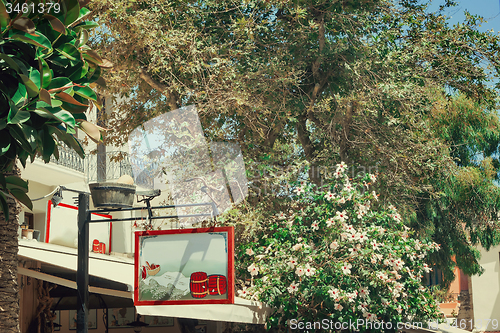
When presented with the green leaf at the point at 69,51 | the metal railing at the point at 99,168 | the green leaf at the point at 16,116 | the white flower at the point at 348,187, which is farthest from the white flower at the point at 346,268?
the metal railing at the point at 99,168

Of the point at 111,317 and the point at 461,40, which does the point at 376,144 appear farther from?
the point at 111,317

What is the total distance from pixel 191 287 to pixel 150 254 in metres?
0.76

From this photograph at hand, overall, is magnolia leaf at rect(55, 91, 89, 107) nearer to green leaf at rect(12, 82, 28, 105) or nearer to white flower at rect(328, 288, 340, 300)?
green leaf at rect(12, 82, 28, 105)

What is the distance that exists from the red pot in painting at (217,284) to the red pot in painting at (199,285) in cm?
6

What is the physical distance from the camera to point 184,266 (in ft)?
22.6

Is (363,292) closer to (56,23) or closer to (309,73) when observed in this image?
(309,73)

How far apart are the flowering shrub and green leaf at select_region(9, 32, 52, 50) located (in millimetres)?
5563

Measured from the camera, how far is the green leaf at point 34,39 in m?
3.29

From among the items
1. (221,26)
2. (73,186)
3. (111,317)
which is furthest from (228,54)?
(111,317)

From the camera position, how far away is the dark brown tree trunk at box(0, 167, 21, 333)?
15.4ft

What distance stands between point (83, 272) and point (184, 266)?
1377 mm

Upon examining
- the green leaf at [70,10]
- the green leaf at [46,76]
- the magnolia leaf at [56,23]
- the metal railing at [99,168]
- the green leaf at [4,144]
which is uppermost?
the metal railing at [99,168]

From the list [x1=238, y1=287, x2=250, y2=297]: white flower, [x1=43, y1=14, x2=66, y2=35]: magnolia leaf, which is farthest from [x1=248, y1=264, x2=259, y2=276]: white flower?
[x1=43, y1=14, x2=66, y2=35]: magnolia leaf

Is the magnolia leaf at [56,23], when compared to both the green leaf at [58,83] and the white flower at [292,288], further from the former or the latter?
the white flower at [292,288]
